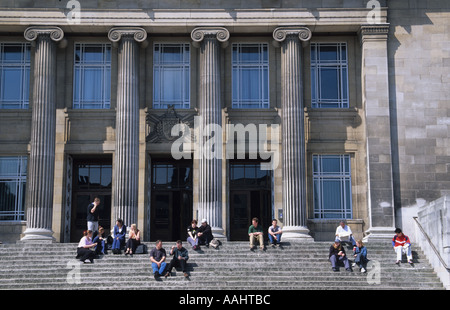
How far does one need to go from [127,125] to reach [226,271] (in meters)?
8.38

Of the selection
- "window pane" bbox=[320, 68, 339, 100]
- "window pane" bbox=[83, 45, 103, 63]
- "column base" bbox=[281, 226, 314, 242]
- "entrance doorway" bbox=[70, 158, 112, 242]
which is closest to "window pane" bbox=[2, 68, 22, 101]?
"window pane" bbox=[83, 45, 103, 63]

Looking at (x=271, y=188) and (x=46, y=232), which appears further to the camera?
(x=271, y=188)

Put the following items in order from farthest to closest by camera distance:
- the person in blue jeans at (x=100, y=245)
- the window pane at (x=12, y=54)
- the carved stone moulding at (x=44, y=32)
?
the window pane at (x=12, y=54) < the carved stone moulding at (x=44, y=32) < the person in blue jeans at (x=100, y=245)

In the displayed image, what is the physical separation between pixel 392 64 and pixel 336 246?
→ 9.30m

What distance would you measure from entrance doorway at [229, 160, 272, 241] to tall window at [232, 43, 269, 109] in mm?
2569

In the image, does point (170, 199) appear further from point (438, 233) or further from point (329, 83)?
point (438, 233)

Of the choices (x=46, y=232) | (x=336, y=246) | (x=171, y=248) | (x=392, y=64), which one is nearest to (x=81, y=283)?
(x=171, y=248)

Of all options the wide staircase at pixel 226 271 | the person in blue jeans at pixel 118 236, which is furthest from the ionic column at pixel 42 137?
the person in blue jeans at pixel 118 236

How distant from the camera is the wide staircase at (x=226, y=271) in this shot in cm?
2383

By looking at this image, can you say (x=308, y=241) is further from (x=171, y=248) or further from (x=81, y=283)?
(x=81, y=283)

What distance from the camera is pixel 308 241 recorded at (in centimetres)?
2897

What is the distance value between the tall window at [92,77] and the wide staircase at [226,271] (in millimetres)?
7091

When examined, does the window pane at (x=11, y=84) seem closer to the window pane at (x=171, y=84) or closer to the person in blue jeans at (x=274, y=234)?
the window pane at (x=171, y=84)

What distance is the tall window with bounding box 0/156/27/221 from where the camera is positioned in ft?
101
